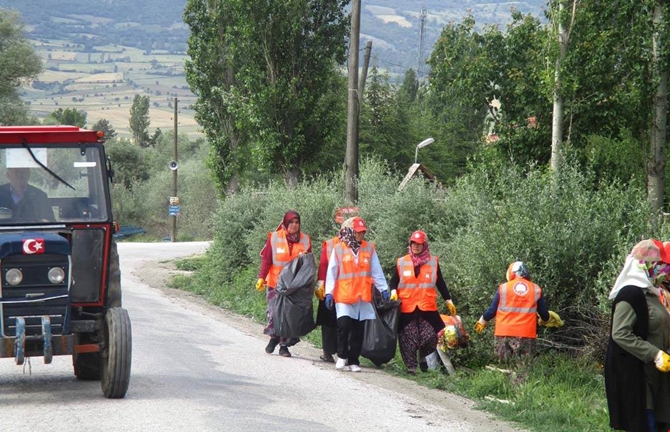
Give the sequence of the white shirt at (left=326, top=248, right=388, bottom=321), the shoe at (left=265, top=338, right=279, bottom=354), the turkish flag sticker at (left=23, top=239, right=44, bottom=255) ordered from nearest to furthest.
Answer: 1. the turkish flag sticker at (left=23, top=239, right=44, bottom=255)
2. the white shirt at (left=326, top=248, right=388, bottom=321)
3. the shoe at (left=265, top=338, right=279, bottom=354)

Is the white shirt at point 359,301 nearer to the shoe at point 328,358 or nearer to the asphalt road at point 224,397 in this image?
the asphalt road at point 224,397

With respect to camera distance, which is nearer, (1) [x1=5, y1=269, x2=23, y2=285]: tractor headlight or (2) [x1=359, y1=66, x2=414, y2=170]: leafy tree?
(1) [x1=5, y1=269, x2=23, y2=285]: tractor headlight

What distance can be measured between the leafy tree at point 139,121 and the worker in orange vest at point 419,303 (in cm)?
11147

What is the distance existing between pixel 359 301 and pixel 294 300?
1128 millimetres

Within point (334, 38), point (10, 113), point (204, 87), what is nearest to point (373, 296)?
point (334, 38)

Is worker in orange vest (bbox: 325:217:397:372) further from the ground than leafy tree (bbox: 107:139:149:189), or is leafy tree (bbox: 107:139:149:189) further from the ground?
worker in orange vest (bbox: 325:217:397:372)

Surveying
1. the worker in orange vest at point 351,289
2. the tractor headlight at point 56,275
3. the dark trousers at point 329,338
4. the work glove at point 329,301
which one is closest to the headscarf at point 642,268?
the tractor headlight at point 56,275

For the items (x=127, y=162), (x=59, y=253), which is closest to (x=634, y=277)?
(x=59, y=253)

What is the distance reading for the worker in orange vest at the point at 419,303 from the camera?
1373 centimetres

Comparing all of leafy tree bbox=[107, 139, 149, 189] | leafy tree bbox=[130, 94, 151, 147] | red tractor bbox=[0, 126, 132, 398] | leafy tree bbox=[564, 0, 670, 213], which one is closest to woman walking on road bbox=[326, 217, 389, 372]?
red tractor bbox=[0, 126, 132, 398]

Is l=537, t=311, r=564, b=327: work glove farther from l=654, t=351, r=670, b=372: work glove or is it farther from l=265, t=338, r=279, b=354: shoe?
l=654, t=351, r=670, b=372: work glove

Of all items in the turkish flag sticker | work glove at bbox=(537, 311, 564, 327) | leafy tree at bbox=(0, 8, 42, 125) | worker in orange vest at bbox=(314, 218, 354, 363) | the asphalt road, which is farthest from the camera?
leafy tree at bbox=(0, 8, 42, 125)

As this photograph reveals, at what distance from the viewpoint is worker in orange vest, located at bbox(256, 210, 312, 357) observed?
14.9 metres

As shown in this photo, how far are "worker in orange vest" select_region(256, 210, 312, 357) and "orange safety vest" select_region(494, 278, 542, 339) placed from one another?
11.7 feet
